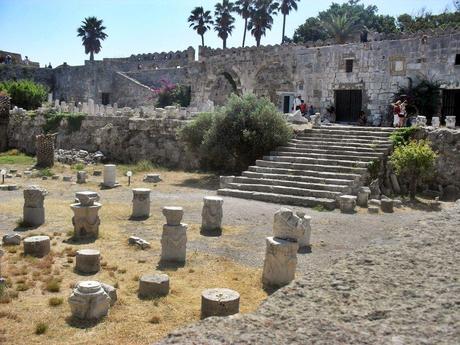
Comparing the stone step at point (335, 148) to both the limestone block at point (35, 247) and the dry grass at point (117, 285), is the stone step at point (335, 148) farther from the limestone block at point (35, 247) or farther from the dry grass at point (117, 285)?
the limestone block at point (35, 247)

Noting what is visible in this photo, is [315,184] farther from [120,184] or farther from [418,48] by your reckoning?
[418,48]

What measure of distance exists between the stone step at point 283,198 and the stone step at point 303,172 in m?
1.42

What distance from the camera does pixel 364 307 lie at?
2.74m

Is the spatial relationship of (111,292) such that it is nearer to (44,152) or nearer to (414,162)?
(414,162)

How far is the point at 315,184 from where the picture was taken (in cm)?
1516

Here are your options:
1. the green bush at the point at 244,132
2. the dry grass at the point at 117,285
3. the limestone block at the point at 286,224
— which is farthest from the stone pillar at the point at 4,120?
the limestone block at the point at 286,224

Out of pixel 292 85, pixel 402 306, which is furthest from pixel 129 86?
pixel 402 306

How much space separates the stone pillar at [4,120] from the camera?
27.1m

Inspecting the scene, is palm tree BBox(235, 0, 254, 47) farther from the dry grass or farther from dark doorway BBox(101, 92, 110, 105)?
the dry grass

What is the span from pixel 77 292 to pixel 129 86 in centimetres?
3502

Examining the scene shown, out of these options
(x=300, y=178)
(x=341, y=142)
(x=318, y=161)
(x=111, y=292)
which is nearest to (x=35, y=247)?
(x=111, y=292)

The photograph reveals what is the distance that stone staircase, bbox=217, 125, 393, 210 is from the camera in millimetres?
14875

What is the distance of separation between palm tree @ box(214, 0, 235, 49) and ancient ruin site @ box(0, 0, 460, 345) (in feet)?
50.3

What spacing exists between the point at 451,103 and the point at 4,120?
21495 millimetres
